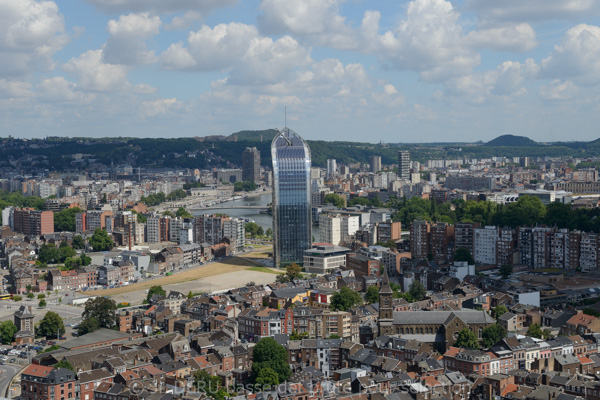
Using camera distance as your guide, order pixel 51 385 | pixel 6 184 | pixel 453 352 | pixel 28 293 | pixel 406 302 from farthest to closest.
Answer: pixel 6 184 < pixel 28 293 < pixel 406 302 < pixel 453 352 < pixel 51 385

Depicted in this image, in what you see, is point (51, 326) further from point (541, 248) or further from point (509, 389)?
point (541, 248)

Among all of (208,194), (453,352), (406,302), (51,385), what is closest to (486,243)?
(406,302)

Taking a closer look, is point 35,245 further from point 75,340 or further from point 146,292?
point 75,340

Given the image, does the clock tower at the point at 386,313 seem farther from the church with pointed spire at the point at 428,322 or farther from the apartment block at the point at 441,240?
the apartment block at the point at 441,240

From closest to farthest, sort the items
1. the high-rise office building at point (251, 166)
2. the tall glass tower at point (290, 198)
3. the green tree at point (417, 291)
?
1. the green tree at point (417, 291)
2. the tall glass tower at point (290, 198)
3. the high-rise office building at point (251, 166)

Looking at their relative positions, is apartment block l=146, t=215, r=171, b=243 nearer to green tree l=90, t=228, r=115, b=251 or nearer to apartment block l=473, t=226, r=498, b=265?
green tree l=90, t=228, r=115, b=251

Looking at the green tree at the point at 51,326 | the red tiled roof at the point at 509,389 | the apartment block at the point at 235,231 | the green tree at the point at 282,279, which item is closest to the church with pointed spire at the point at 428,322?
the red tiled roof at the point at 509,389
